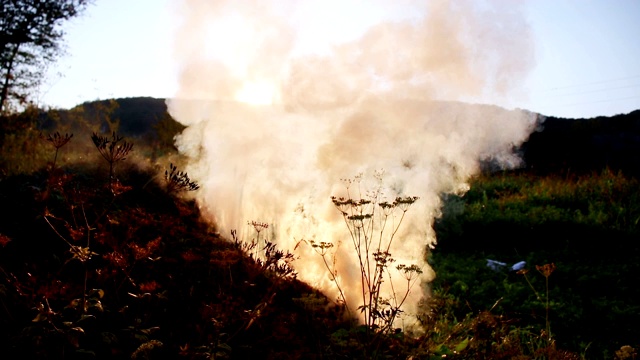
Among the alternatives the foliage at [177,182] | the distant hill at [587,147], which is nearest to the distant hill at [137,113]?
the distant hill at [587,147]

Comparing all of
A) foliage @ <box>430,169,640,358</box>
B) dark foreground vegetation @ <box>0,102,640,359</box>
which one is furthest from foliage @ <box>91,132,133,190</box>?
foliage @ <box>430,169,640,358</box>

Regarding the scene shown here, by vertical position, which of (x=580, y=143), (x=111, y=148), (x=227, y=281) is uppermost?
(x=580, y=143)

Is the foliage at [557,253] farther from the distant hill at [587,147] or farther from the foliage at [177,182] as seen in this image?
the distant hill at [587,147]

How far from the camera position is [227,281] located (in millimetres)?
4180

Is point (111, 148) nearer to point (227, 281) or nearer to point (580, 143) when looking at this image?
point (227, 281)

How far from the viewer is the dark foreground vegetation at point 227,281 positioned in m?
2.86

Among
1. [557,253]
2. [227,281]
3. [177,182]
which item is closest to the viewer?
[177,182]

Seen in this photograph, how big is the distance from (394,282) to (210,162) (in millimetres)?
2796

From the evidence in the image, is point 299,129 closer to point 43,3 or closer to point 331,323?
point 331,323

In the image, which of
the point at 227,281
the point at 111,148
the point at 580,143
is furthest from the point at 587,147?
the point at 111,148

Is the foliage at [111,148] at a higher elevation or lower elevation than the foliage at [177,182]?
higher

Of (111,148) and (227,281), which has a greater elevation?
(111,148)

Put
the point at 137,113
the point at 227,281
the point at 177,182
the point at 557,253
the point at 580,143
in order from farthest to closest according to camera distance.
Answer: the point at 137,113 → the point at 580,143 → the point at 557,253 → the point at 227,281 → the point at 177,182

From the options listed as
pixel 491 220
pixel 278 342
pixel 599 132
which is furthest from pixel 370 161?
pixel 599 132
